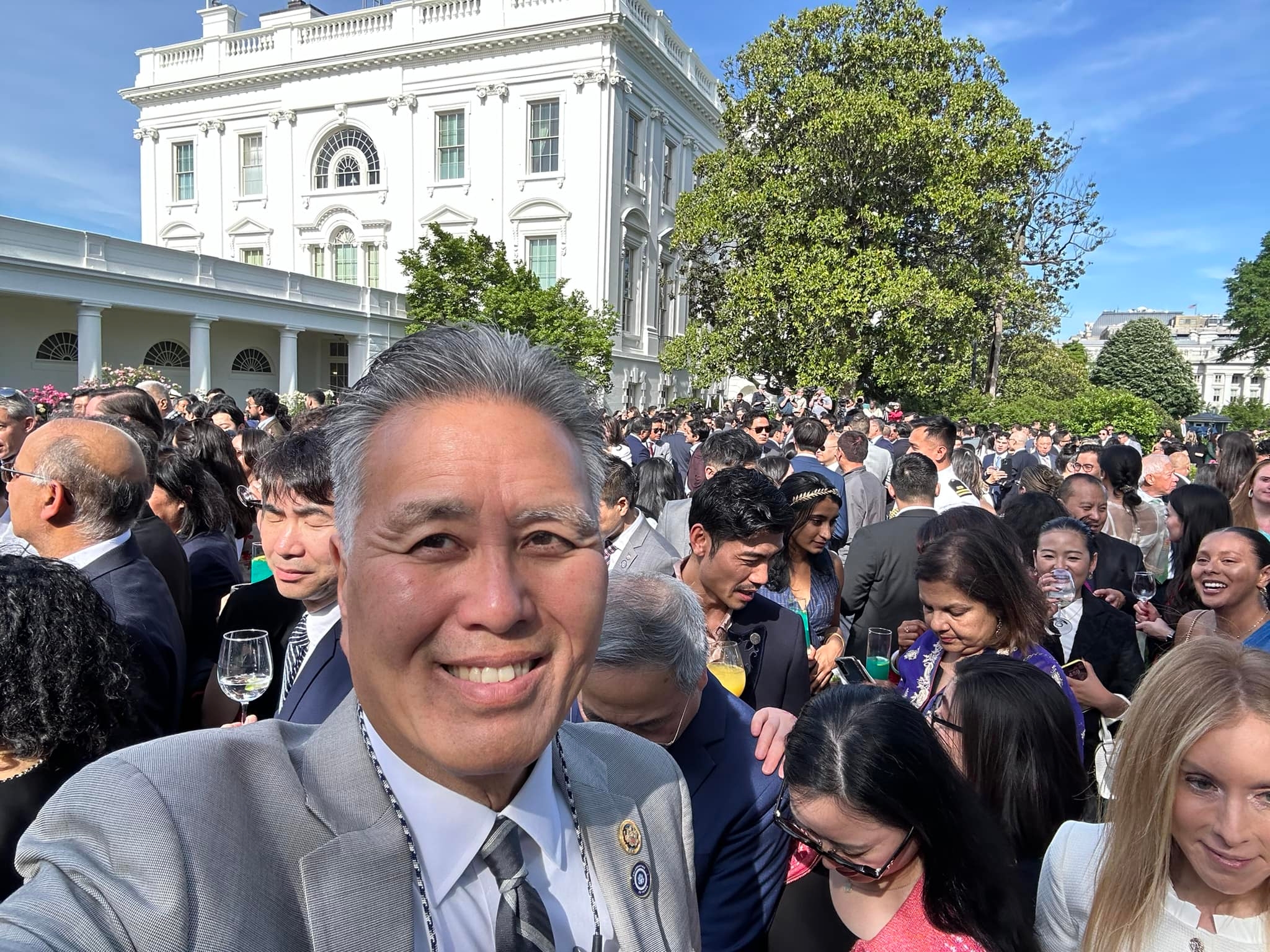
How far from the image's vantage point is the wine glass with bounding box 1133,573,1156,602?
443cm

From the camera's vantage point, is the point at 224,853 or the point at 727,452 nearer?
the point at 224,853

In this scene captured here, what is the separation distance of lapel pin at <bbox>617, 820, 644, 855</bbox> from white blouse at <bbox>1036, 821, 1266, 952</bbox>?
4.25 feet

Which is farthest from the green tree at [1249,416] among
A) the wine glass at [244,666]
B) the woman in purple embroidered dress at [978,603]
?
the wine glass at [244,666]

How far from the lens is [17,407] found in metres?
5.38

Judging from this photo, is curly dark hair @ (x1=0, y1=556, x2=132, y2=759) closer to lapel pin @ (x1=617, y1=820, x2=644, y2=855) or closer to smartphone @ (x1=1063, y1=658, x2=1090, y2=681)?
lapel pin @ (x1=617, y1=820, x2=644, y2=855)

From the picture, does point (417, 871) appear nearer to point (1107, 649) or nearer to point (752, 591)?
point (752, 591)

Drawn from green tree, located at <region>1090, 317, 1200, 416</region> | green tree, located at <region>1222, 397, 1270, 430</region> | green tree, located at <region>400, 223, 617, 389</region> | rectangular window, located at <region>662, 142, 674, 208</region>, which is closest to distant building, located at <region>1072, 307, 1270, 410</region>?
green tree, located at <region>1090, 317, 1200, 416</region>

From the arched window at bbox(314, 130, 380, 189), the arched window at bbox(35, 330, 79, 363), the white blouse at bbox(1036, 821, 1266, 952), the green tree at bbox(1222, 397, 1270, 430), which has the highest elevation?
the arched window at bbox(314, 130, 380, 189)

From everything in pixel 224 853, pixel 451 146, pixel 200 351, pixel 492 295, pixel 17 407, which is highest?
pixel 451 146

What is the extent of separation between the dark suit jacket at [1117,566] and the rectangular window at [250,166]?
38047mm

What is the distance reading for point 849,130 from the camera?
19000 mm

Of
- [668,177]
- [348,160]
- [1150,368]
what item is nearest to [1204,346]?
[1150,368]

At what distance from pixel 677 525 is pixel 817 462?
196 cm

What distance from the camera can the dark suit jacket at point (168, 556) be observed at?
3428mm
